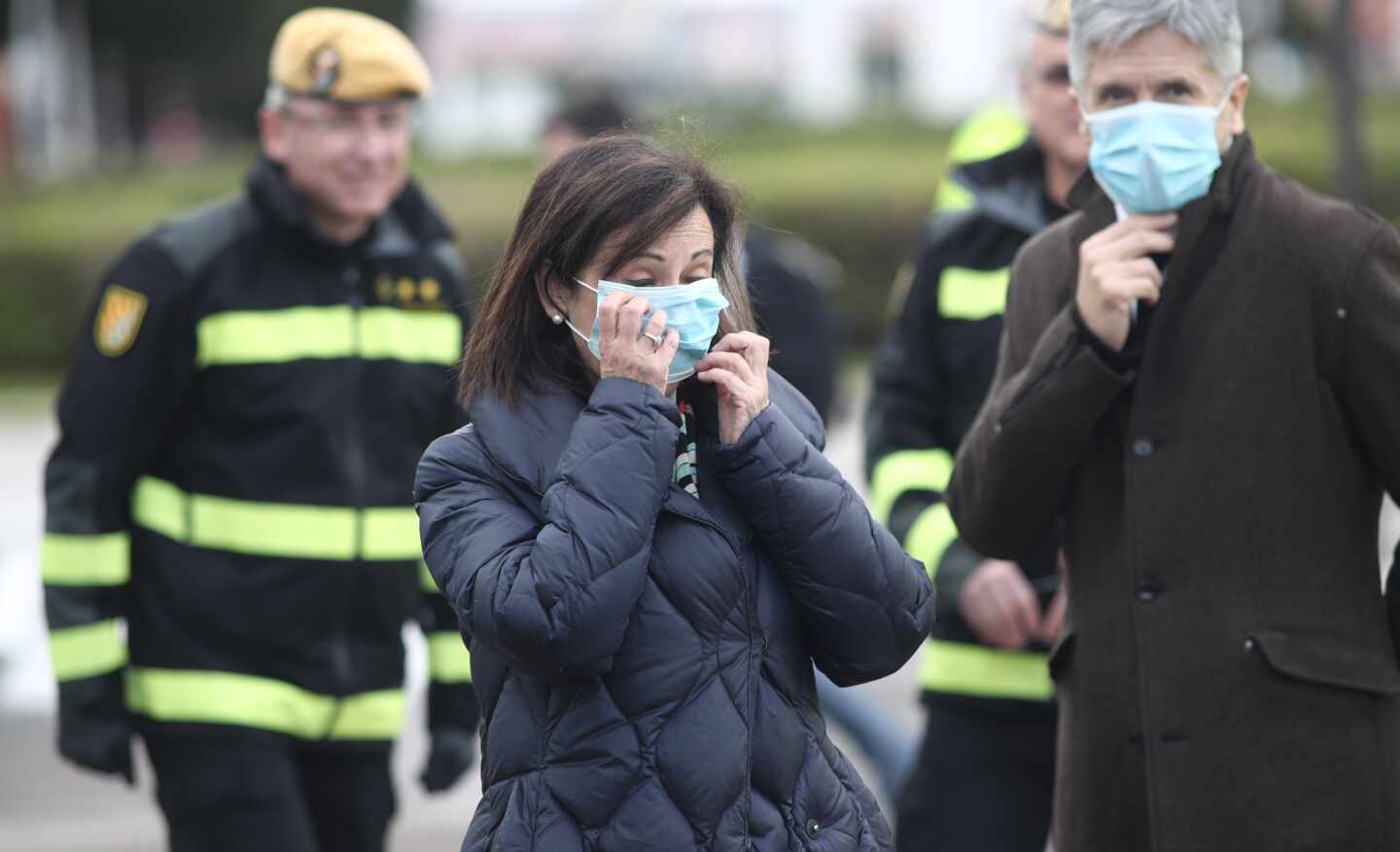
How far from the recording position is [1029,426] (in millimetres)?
3273

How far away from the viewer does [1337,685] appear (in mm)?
3072

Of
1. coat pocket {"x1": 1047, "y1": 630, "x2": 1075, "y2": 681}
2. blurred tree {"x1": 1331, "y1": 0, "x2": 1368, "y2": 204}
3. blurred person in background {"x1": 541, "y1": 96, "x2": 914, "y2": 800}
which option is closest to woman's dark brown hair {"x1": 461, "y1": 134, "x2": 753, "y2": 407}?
coat pocket {"x1": 1047, "y1": 630, "x2": 1075, "y2": 681}

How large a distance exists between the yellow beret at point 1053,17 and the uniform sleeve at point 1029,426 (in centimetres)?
64

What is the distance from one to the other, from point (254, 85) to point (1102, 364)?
4842 centimetres

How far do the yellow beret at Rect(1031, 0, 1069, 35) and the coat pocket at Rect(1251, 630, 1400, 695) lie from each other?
4.59 feet

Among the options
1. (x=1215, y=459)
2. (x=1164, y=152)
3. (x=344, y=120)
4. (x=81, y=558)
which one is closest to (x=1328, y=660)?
(x=1215, y=459)

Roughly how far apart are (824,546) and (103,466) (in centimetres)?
195

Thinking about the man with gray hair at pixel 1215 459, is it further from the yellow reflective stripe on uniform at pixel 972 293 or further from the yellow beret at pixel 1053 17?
the yellow reflective stripe on uniform at pixel 972 293

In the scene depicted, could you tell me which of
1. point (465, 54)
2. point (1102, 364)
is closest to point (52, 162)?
point (1102, 364)

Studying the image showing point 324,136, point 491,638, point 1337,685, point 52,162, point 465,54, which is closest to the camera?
point 491,638

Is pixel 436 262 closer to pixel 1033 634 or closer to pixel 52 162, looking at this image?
pixel 1033 634

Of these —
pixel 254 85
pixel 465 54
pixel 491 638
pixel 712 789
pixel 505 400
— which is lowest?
pixel 465 54

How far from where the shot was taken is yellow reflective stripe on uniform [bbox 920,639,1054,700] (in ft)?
13.4

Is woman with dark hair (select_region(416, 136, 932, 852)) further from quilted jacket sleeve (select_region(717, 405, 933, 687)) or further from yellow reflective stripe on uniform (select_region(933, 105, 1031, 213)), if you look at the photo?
yellow reflective stripe on uniform (select_region(933, 105, 1031, 213))
